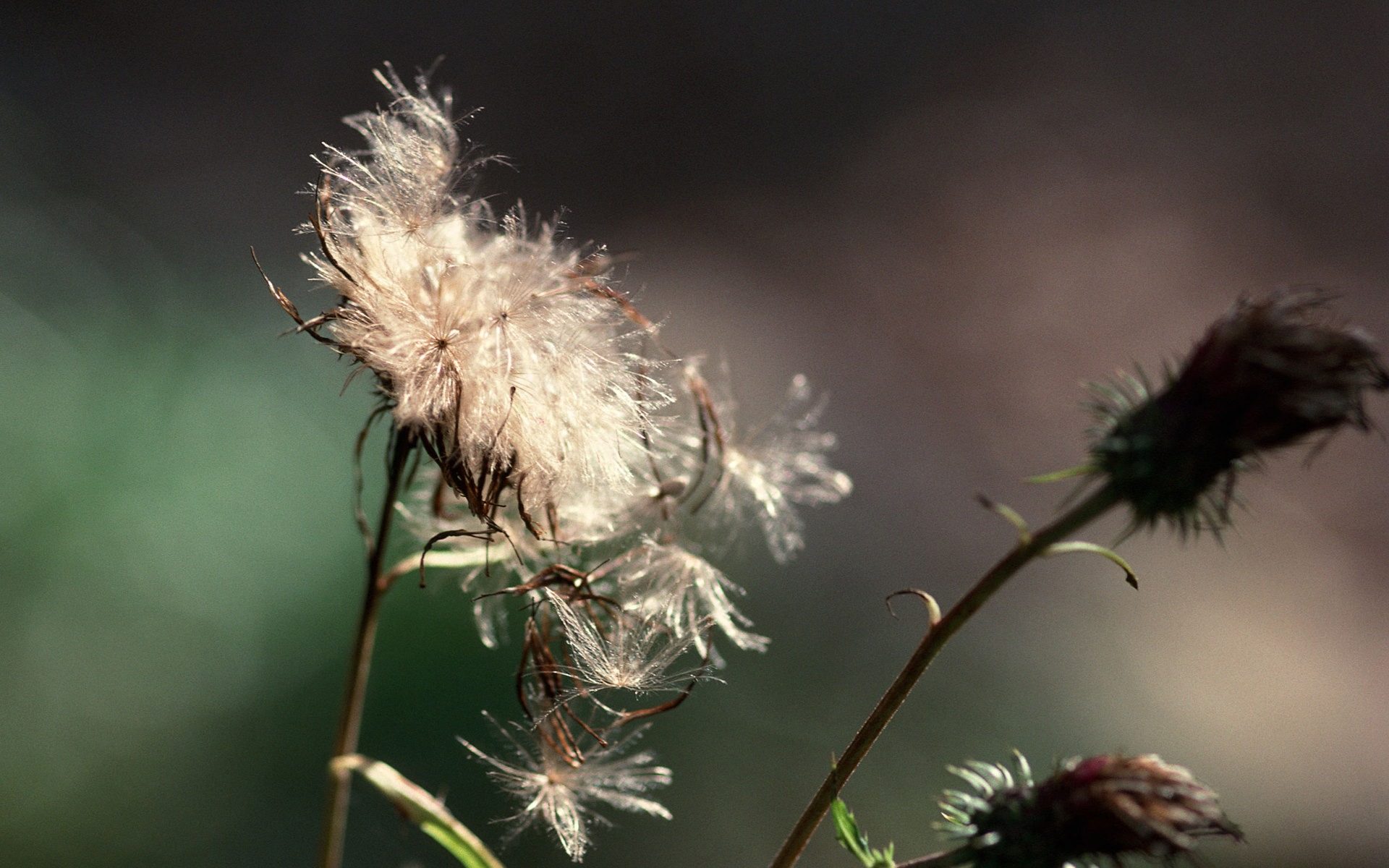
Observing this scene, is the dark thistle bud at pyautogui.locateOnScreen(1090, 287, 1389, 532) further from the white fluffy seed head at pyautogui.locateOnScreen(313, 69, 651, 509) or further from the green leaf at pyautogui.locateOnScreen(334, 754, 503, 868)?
the green leaf at pyautogui.locateOnScreen(334, 754, 503, 868)

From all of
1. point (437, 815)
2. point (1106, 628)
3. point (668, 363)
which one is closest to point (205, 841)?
point (437, 815)

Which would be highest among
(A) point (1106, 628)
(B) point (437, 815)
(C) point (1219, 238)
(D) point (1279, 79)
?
(D) point (1279, 79)

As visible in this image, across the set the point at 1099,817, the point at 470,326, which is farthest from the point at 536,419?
the point at 1099,817

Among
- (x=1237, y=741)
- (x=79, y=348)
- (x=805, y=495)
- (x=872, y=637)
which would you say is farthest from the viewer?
→ (x=1237, y=741)

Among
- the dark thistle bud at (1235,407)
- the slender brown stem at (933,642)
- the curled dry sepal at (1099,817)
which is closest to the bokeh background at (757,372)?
the dark thistle bud at (1235,407)

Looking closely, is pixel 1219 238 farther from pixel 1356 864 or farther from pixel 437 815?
pixel 437 815

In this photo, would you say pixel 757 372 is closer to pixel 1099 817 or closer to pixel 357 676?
pixel 357 676
